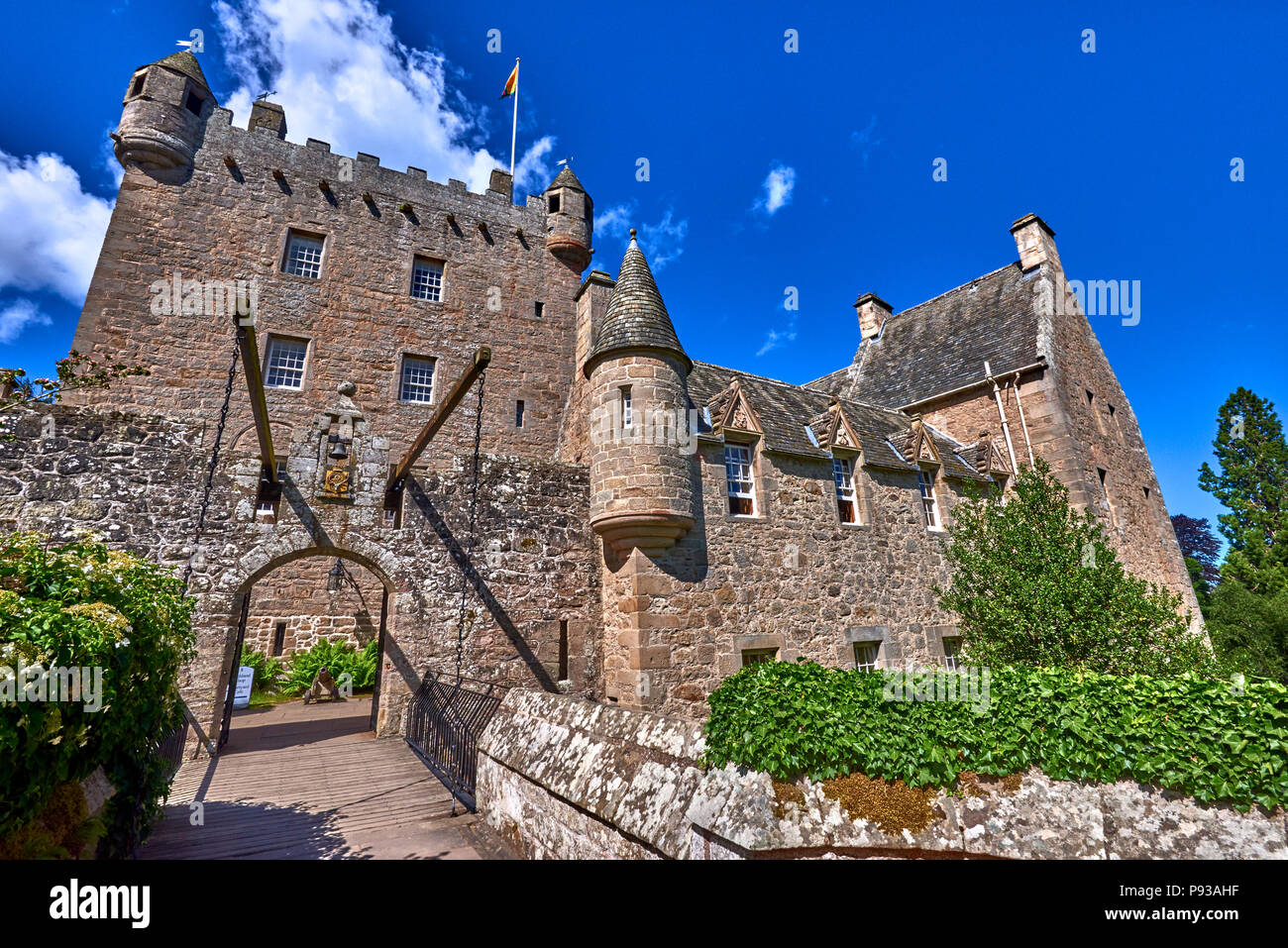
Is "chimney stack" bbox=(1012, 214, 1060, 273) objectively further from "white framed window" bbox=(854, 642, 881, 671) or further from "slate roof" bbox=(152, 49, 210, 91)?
"slate roof" bbox=(152, 49, 210, 91)

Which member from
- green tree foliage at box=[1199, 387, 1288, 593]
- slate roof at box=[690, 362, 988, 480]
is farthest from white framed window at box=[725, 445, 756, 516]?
green tree foliage at box=[1199, 387, 1288, 593]

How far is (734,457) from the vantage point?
500 inches

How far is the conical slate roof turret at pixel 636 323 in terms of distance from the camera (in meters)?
11.5

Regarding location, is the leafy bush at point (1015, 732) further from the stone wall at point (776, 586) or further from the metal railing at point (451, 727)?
the stone wall at point (776, 586)

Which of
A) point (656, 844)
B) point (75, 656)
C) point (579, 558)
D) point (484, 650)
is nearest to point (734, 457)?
point (579, 558)

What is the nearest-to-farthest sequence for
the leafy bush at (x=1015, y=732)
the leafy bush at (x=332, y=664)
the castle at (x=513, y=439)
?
the leafy bush at (x=1015, y=732)
the castle at (x=513, y=439)
the leafy bush at (x=332, y=664)

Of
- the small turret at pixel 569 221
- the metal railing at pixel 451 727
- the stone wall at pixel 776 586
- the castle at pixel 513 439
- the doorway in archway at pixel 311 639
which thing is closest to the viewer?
the metal railing at pixel 451 727

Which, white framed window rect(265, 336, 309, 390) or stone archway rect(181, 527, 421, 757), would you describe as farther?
white framed window rect(265, 336, 309, 390)

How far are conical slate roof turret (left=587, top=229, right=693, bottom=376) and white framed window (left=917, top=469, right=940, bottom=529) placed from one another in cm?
782

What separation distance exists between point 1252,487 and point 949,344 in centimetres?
1998

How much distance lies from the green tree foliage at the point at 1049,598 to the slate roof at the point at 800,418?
1981mm

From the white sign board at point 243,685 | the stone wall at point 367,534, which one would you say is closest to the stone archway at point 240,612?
the stone wall at point 367,534

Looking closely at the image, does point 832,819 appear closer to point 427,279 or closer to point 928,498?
point 928,498

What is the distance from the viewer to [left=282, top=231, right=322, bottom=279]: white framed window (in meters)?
16.3
